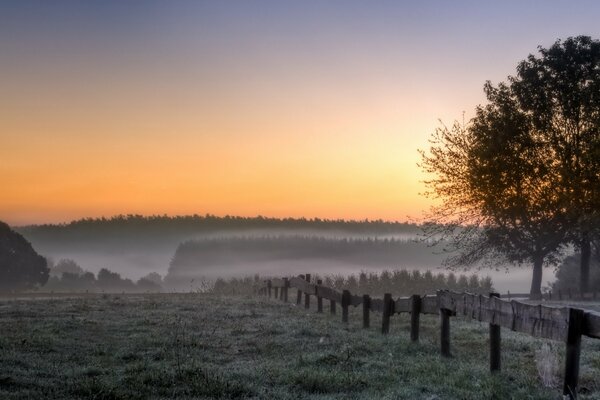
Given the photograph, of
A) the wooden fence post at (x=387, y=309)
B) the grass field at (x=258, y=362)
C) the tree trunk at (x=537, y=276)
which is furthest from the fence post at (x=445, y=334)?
the tree trunk at (x=537, y=276)

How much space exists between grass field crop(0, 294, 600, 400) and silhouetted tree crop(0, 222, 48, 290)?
51.7m

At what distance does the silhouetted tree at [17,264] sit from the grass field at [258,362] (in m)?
51.7

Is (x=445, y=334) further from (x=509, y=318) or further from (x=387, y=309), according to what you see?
(x=387, y=309)

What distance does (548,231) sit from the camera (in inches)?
1662

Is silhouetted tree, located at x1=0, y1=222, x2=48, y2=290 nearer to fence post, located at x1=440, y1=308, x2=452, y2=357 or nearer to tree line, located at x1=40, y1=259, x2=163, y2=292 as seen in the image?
tree line, located at x1=40, y1=259, x2=163, y2=292

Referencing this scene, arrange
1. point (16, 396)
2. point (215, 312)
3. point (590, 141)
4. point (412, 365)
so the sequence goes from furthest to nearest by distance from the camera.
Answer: point (590, 141) → point (215, 312) → point (412, 365) → point (16, 396)

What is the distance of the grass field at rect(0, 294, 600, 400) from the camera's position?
9.02m

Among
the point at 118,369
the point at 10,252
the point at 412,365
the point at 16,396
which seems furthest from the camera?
the point at 10,252

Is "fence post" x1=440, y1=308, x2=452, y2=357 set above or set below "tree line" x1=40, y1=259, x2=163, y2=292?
above

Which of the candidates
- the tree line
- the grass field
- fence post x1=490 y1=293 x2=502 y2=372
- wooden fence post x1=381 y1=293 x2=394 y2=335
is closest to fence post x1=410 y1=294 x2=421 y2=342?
the grass field

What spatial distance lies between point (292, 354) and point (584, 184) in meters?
28.5

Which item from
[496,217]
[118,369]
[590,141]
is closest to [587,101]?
[590,141]

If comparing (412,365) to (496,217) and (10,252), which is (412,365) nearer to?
(496,217)

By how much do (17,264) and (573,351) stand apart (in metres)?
68.3
